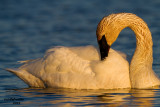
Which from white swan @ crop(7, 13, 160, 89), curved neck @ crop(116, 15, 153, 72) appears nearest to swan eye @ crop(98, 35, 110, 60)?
white swan @ crop(7, 13, 160, 89)

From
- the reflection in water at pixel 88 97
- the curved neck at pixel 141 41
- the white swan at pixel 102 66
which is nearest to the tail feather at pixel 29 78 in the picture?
the white swan at pixel 102 66

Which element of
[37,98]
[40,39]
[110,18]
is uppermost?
[40,39]

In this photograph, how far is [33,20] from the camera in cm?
1983

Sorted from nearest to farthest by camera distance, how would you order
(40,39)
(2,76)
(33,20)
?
(2,76), (40,39), (33,20)

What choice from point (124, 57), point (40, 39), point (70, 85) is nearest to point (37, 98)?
point (70, 85)

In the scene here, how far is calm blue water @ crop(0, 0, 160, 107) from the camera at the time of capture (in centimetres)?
916

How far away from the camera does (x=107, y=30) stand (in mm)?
10352

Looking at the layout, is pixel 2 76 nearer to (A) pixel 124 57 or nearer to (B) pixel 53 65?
(B) pixel 53 65

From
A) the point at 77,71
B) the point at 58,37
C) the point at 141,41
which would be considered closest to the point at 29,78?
the point at 77,71

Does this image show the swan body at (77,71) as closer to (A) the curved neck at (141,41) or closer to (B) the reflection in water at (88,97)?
(B) the reflection in water at (88,97)

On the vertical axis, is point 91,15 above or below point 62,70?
above

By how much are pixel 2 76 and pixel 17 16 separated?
9.03 meters

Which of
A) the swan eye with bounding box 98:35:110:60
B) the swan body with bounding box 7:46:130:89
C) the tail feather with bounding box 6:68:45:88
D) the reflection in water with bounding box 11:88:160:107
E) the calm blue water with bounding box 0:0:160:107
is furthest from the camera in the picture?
the tail feather with bounding box 6:68:45:88

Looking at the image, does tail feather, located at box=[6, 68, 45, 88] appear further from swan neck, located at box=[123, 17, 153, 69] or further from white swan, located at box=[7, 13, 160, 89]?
swan neck, located at box=[123, 17, 153, 69]
